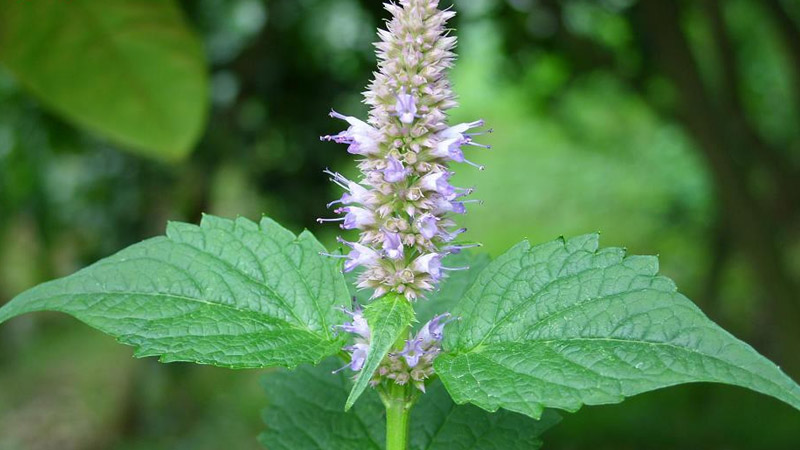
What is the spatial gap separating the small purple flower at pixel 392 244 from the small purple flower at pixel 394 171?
0.05 metres

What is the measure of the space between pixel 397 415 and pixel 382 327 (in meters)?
0.11

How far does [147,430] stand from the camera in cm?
467

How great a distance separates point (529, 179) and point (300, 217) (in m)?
6.13

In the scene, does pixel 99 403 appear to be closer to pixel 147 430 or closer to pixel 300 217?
pixel 147 430

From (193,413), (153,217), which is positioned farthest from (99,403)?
(153,217)

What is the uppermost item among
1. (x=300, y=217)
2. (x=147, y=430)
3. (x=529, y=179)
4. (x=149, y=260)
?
(x=529, y=179)

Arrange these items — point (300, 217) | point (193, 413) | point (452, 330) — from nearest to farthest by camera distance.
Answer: point (452, 330), point (300, 217), point (193, 413)

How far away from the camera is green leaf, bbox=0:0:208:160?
5.36 feet

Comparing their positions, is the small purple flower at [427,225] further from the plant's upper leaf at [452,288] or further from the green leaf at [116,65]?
the green leaf at [116,65]

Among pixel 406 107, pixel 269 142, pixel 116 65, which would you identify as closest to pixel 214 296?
pixel 406 107

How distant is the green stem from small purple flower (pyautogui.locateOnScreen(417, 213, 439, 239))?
0.14m

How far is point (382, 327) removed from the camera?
2.17 ft

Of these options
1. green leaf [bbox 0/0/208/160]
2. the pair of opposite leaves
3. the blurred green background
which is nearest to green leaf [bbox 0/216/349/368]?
the pair of opposite leaves

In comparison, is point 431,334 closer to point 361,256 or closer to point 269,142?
point 361,256
